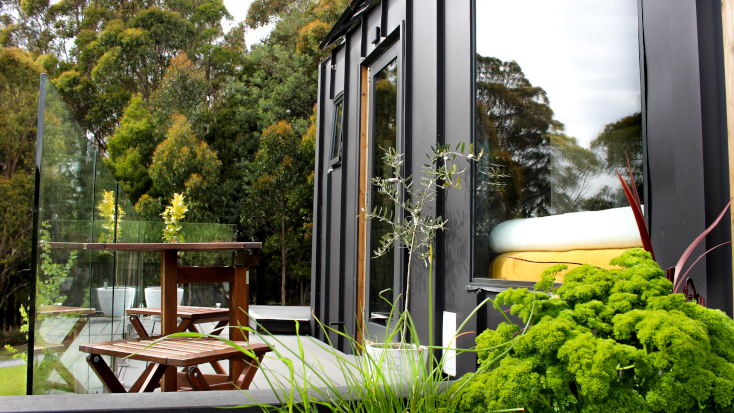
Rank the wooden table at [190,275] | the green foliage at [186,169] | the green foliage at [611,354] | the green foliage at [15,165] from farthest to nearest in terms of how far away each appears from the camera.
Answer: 1. the green foliage at [186,169]
2. the green foliage at [15,165]
3. the wooden table at [190,275]
4. the green foliage at [611,354]

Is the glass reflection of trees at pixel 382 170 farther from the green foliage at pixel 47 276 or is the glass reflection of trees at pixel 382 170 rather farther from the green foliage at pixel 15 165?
the green foliage at pixel 15 165

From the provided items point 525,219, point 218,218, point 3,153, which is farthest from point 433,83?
point 3,153

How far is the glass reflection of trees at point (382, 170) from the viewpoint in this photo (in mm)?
3924

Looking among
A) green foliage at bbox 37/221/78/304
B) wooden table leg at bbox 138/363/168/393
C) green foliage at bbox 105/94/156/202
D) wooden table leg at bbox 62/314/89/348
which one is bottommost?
wooden table leg at bbox 138/363/168/393

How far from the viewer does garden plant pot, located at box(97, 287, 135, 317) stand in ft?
9.61

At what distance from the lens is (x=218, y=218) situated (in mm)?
14141

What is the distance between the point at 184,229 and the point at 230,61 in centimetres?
1139

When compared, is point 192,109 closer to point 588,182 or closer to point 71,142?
point 71,142

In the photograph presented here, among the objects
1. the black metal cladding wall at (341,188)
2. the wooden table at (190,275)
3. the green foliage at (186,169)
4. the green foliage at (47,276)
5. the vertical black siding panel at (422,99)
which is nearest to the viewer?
the green foliage at (47,276)

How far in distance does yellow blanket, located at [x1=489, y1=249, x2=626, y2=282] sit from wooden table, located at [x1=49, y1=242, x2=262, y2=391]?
1229 mm

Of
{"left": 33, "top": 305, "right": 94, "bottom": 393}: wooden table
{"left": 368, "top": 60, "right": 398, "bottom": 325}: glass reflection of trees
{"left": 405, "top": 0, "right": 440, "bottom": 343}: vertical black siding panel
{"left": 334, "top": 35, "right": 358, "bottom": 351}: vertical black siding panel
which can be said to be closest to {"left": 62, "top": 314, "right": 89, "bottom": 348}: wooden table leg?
{"left": 33, "top": 305, "right": 94, "bottom": 393}: wooden table

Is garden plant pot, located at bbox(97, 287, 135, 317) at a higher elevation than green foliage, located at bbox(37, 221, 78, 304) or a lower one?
lower

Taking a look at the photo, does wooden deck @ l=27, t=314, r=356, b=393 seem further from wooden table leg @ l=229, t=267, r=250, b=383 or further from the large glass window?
the large glass window

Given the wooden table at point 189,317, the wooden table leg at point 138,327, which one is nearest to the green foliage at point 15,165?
the wooden table at point 189,317
